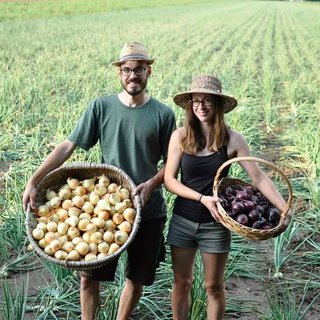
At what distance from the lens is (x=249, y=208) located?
7.78 ft

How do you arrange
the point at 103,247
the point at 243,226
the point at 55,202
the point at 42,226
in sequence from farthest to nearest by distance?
1. the point at 55,202
2. the point at 42,226
3. the point at 103,247
4. the point at 243,226

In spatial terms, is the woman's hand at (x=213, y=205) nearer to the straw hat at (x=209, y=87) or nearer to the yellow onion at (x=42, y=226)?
the straw hat at (x=209, y=87)

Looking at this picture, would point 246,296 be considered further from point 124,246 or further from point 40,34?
point 40,34

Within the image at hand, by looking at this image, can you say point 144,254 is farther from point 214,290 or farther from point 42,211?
point 42,211

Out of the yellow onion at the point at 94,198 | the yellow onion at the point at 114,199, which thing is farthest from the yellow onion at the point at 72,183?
the yellow onion at the point at 114,199

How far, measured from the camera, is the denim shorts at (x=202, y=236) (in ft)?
8.11

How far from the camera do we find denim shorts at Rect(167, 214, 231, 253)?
Result: 247 centimetres

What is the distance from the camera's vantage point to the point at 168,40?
17.7m

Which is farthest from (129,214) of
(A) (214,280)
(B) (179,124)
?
(B) (179,124)

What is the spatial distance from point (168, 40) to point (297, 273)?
48.9 ft

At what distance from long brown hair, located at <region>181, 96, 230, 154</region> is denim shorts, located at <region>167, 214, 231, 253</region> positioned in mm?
329

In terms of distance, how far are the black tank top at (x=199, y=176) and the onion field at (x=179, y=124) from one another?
0.40m

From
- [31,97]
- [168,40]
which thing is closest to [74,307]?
[31,97]

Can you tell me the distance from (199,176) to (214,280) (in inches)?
18.4
